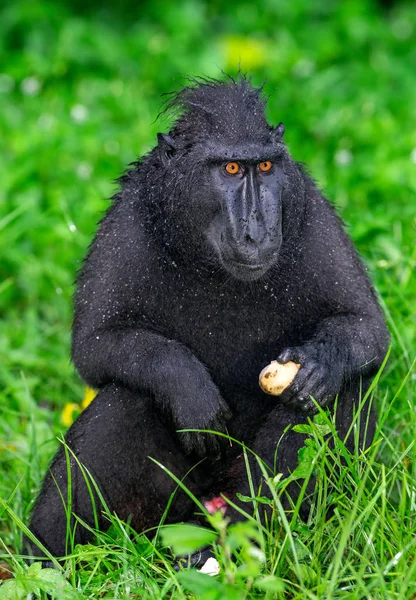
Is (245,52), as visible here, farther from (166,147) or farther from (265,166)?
(265,166)

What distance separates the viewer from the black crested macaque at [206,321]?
12.5 ft

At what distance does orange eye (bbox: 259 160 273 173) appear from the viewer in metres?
3.76

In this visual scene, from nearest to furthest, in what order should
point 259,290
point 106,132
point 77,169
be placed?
point 259,290 → point 77,169 → point 106,132

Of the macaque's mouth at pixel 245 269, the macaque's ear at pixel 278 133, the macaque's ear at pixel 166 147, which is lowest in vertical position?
the macaque's mouth at pixel 245 269

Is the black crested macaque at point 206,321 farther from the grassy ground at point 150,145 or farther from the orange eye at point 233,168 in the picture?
the grassy ground at point 150,145

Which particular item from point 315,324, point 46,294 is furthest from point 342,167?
point 315,324

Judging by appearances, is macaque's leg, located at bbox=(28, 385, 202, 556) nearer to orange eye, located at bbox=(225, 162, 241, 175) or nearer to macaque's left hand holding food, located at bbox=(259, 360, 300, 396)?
macaque's left hand holding food, located at bbox=(259, 360, 300, 396)

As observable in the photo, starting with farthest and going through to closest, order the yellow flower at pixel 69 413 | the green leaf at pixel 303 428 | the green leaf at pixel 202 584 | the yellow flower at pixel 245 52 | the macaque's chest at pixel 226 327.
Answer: the yellow flower at pixel 245 52 < the yellow flower at pixel 69 413 < the macaque's chest at pixel 226 327 < the green leaf at pixel 303 428 < the green leaf at pixel 202 584

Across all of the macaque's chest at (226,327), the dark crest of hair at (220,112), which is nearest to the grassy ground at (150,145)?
the macaque's chest at (226,327)

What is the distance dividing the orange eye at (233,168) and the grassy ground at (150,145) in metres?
0.99

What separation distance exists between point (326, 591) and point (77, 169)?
451 cm

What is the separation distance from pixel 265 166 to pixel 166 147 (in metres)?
0.45

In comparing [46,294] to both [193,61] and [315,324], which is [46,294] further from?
[193,61]

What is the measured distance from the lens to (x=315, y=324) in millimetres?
4125
